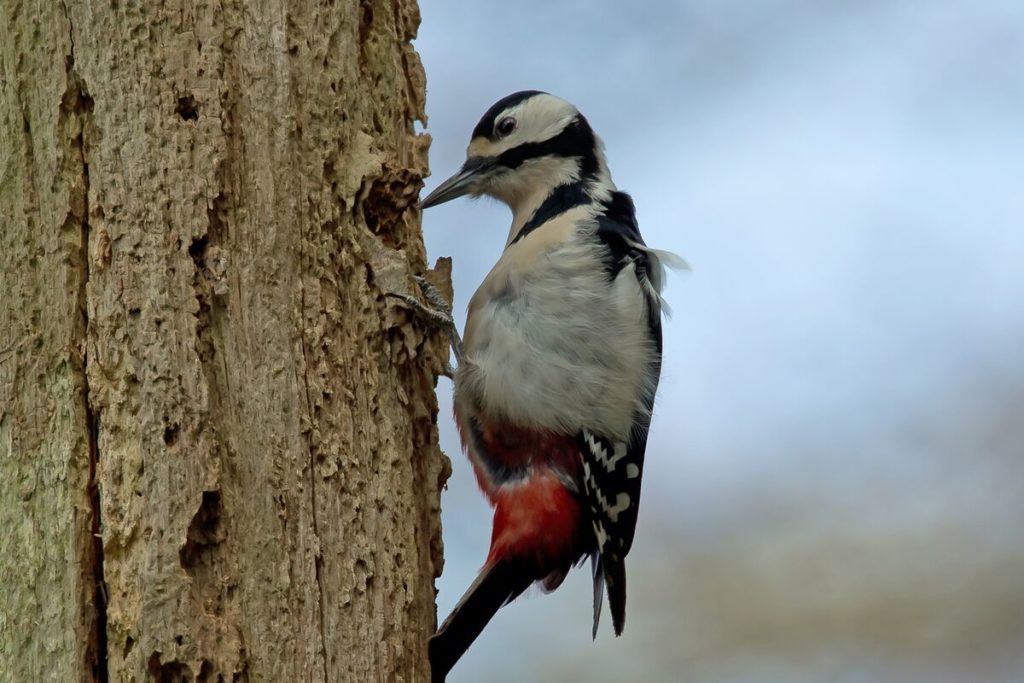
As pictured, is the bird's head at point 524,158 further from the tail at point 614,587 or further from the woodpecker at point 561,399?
the tail at point 614,587

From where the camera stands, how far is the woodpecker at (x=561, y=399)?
8.84ft

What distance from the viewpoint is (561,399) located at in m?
2.72

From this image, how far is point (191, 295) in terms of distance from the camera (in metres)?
1.96

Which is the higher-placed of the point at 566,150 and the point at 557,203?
the point at 566,150

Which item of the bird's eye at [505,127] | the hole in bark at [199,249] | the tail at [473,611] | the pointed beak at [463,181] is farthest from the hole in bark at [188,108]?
the bird's eye at [505,127]

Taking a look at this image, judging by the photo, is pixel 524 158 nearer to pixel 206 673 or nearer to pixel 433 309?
pixel 433 309

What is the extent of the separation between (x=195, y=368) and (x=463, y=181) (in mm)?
1377

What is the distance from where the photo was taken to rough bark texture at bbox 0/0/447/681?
187 cm

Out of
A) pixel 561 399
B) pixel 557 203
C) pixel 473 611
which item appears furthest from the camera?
pixel 557 203

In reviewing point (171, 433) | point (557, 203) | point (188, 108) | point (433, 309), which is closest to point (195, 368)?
point (171, 433)

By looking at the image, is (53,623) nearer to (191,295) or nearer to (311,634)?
(311,634)

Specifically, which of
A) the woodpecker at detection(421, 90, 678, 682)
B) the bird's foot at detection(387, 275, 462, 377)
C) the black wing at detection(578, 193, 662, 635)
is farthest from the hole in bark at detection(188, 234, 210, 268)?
the black wing at detection(578, 193, 662, 635)

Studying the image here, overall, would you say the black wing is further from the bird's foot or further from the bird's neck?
the bird's foot

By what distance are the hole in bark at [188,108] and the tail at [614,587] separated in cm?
135
